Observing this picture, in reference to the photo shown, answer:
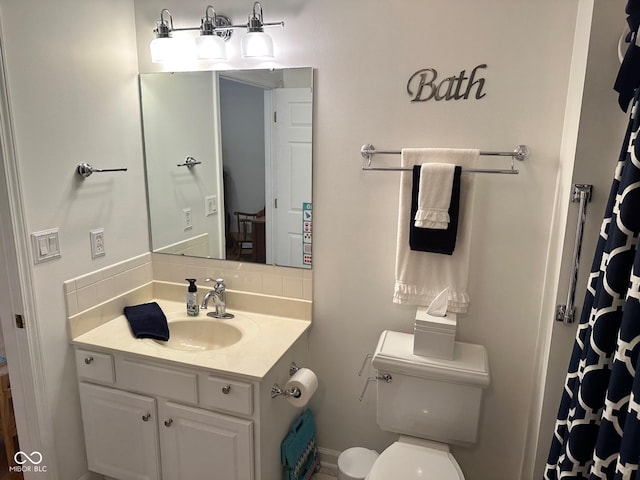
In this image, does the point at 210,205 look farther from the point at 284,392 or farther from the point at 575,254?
the point at 575,254

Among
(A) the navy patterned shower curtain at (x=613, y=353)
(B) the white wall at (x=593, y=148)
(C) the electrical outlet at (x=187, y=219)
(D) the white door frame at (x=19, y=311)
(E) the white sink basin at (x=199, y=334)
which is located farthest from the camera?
(C) the electrical outlet at (x=187, y=219)

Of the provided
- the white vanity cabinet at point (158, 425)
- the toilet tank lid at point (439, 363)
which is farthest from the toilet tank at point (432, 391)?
the white vanity cabinet at point (158, 425)

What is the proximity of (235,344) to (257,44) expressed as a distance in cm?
122

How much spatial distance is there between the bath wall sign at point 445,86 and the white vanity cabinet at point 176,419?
1182mm

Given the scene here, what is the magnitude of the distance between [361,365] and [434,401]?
40 cm

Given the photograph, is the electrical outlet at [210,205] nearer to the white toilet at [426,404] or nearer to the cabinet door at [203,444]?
the cabinet door at [203,444]

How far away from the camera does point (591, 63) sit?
1354 millimetres

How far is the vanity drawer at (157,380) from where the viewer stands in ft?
5.69

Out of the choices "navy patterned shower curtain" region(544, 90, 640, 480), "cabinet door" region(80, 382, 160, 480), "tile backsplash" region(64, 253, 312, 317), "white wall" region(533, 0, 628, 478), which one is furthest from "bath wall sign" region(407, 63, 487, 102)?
"cabinet door" region(80, 382, 160, 480)

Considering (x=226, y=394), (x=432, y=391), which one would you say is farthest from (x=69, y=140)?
(x=432, y=391)

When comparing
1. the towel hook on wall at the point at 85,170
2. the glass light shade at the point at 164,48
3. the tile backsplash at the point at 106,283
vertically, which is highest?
the glass light shade at the point at 164,48

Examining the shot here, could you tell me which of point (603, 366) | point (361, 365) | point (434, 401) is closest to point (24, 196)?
point (361, 365)

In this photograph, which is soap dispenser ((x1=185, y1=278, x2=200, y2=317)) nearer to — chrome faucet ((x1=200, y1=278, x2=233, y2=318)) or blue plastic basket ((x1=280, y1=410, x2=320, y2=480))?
chrome faucet ((x1=200, y1=278, x2=233, y2=318))

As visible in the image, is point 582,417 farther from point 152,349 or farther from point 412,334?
point 152,349
